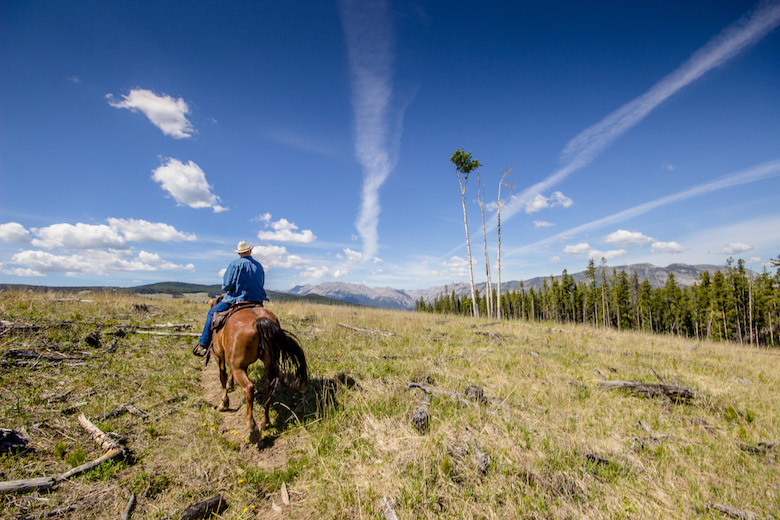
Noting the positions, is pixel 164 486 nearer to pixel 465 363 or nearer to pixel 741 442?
pixel 465 363

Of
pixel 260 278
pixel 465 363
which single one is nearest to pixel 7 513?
pixel 260 278

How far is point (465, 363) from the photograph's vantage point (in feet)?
25.5

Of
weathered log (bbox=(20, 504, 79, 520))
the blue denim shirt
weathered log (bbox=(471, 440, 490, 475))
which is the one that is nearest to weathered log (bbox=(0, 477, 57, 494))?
weathered log (bbox=(20, 504, 79, 520))

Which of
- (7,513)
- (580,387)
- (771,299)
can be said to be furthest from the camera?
(771,299)

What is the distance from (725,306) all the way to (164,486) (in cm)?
6596

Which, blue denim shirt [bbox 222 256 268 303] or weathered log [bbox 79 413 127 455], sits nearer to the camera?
weathered log [bbox 79 413 127 455]

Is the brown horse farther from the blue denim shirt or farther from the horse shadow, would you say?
the blue denim shirt

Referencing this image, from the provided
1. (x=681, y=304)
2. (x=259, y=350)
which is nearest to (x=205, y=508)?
(x=259, y=350)

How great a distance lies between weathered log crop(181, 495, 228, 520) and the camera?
3.04 meters

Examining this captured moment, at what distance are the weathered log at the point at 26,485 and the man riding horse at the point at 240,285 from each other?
3448 mm

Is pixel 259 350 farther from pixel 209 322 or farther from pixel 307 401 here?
pixel 209 322

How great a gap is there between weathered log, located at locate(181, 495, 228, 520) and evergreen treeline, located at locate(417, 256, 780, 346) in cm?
3016

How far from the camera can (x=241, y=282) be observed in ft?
21.7

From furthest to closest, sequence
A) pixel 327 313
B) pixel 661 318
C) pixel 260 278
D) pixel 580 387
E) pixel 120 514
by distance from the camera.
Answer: pixel 661 318 < pixel 327 313 < pixel 260 278 < pixel 580 387 < pixel 120 514
